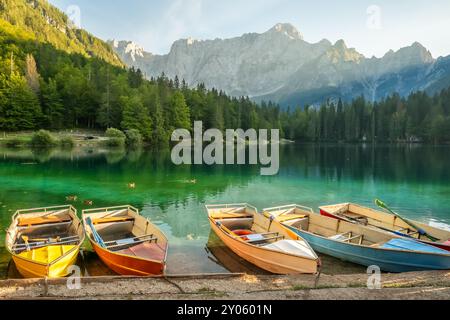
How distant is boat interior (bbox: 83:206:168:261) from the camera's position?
14.9m

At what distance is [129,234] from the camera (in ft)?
63.5

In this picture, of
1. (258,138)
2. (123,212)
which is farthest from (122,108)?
(123,212)

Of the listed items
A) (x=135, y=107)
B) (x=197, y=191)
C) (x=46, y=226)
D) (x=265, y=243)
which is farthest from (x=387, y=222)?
(x=135, y=107)

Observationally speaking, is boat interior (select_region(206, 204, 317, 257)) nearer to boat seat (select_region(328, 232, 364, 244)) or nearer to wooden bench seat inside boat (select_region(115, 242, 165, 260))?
boat seat (select_region(328, 232, 364, 244))

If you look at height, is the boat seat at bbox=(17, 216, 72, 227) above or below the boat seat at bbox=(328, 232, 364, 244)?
above

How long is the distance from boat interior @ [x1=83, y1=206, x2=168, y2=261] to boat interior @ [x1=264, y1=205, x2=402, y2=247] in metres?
7.01

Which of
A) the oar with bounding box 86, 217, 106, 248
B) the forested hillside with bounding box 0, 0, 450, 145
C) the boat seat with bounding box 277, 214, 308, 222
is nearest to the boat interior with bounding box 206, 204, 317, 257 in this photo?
the boat seat with bounding box 277, 214, 308, 222

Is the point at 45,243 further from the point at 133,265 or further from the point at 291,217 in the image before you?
the point at 291,217

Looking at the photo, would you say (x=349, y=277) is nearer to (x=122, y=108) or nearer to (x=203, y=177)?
(x=203, y=177)

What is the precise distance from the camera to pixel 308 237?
59.7ft

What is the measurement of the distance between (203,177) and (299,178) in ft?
44.0

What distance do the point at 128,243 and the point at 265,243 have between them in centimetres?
671

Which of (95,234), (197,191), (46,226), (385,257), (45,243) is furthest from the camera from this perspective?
(197,191)

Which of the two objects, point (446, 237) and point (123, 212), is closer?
point (446, 237)
